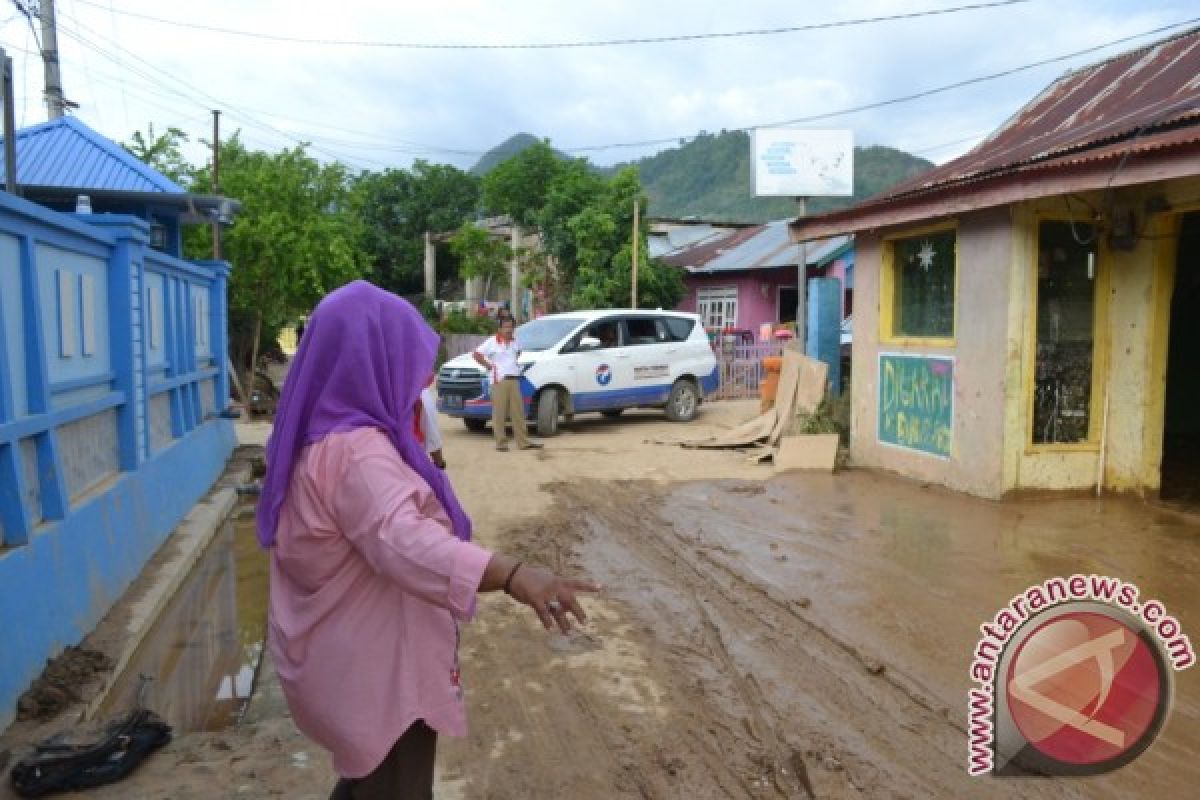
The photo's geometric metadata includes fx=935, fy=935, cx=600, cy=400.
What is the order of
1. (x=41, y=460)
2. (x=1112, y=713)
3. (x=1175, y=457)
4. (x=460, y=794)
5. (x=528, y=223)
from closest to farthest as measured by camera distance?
(x=1112, y=713) < (x=460, y=794) < (x=41, y=460) < (x=1175, y=457) < (x=528, y=223)

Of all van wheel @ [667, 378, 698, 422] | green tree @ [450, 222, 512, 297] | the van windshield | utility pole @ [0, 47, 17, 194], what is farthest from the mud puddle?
green tree @ [450, 222, 512, 297]

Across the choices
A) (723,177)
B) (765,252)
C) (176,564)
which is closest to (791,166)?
(765,252)

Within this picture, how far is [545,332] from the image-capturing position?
48.2 feet

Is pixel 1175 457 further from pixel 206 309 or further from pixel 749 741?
pixel 206 309

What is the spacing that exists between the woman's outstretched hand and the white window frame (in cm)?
2432

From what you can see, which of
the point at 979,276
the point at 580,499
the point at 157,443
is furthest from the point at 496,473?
the point at 979,276

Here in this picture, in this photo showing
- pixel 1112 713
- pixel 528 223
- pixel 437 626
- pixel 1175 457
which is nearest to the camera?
pixel 437 626

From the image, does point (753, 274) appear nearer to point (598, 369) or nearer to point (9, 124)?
point (598, 369)

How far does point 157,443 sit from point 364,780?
645cm

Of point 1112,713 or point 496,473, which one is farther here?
point 496,473

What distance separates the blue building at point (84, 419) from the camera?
4238mm

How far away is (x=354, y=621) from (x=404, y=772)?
0.39 meters

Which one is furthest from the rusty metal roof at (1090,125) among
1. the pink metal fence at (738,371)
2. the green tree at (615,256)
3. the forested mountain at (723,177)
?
the forested mountain at (723,177)

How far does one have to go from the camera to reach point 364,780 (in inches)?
86.4
